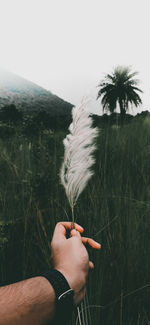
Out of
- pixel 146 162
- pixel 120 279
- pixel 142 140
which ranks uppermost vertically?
pixel 142 140

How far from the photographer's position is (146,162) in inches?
89.7

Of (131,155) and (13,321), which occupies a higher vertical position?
(131,155)

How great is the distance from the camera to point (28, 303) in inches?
27.9

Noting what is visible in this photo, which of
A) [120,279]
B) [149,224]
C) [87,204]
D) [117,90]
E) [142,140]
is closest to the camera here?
[120,279]

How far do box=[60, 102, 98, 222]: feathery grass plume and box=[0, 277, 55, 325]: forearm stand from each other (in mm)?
330

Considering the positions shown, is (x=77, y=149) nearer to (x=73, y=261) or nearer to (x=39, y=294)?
(x=73, y=261)

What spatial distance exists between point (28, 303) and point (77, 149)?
2.00 ft

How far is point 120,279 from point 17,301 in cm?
Result: 54

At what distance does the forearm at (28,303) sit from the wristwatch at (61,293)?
2 centimetres

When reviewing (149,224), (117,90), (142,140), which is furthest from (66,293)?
(117,90)

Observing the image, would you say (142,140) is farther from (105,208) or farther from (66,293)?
(66,293)

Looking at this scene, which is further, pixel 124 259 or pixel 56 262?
pixel 124 259

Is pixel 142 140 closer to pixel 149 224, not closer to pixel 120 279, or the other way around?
pixel 149 224

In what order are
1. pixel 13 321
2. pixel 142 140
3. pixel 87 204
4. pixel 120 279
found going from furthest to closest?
pixel 142 140
pixel 87 204
pixel 120 279
pixel 13 321
